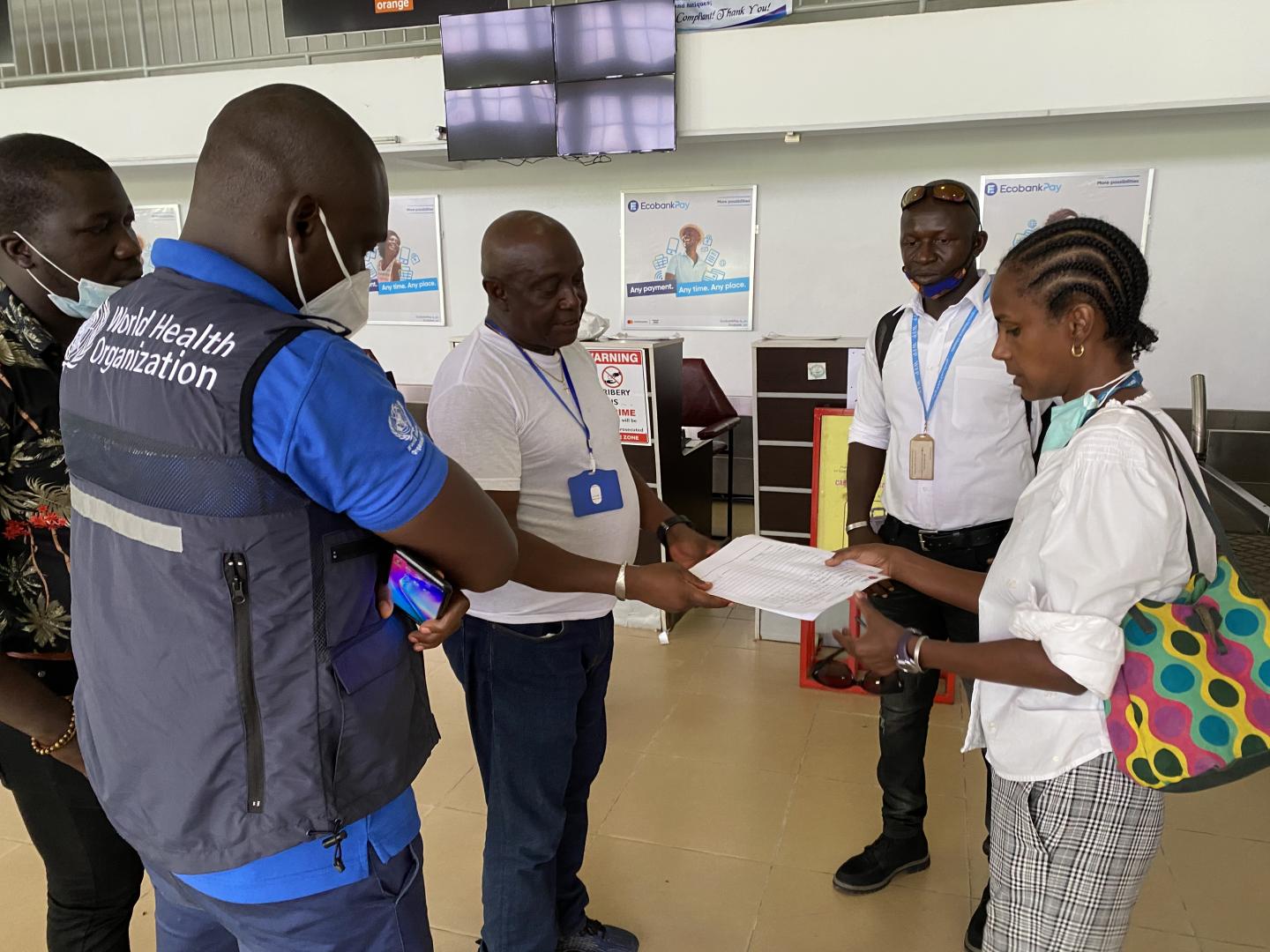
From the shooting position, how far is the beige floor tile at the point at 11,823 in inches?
101

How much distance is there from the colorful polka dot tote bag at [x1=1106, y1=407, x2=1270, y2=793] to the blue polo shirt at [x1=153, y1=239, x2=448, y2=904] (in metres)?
0.96

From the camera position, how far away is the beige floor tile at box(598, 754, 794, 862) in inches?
99.1

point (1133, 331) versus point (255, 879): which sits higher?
point (1133, 331)

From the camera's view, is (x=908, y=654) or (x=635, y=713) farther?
(x=635, y=713)

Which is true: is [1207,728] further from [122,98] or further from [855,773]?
[122,98]

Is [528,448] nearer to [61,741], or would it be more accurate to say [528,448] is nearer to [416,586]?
[416,586]

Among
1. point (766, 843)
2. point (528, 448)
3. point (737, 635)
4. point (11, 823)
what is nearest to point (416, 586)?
point (528, 448)

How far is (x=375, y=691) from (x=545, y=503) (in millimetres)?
689

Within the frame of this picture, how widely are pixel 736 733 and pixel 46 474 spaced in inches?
97.1

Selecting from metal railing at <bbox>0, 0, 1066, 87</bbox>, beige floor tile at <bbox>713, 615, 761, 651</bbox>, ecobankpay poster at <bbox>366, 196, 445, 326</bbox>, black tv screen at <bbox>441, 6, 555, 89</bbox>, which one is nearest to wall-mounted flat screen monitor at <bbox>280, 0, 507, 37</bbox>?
black tv screen at <bbox>441, 6, 555, 89</bbox>

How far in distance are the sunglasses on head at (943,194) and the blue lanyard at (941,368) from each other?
8.8 inches

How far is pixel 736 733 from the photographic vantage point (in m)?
3.16

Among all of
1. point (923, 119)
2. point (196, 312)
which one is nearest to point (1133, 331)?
point (196, 312)

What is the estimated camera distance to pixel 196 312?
836 mm
